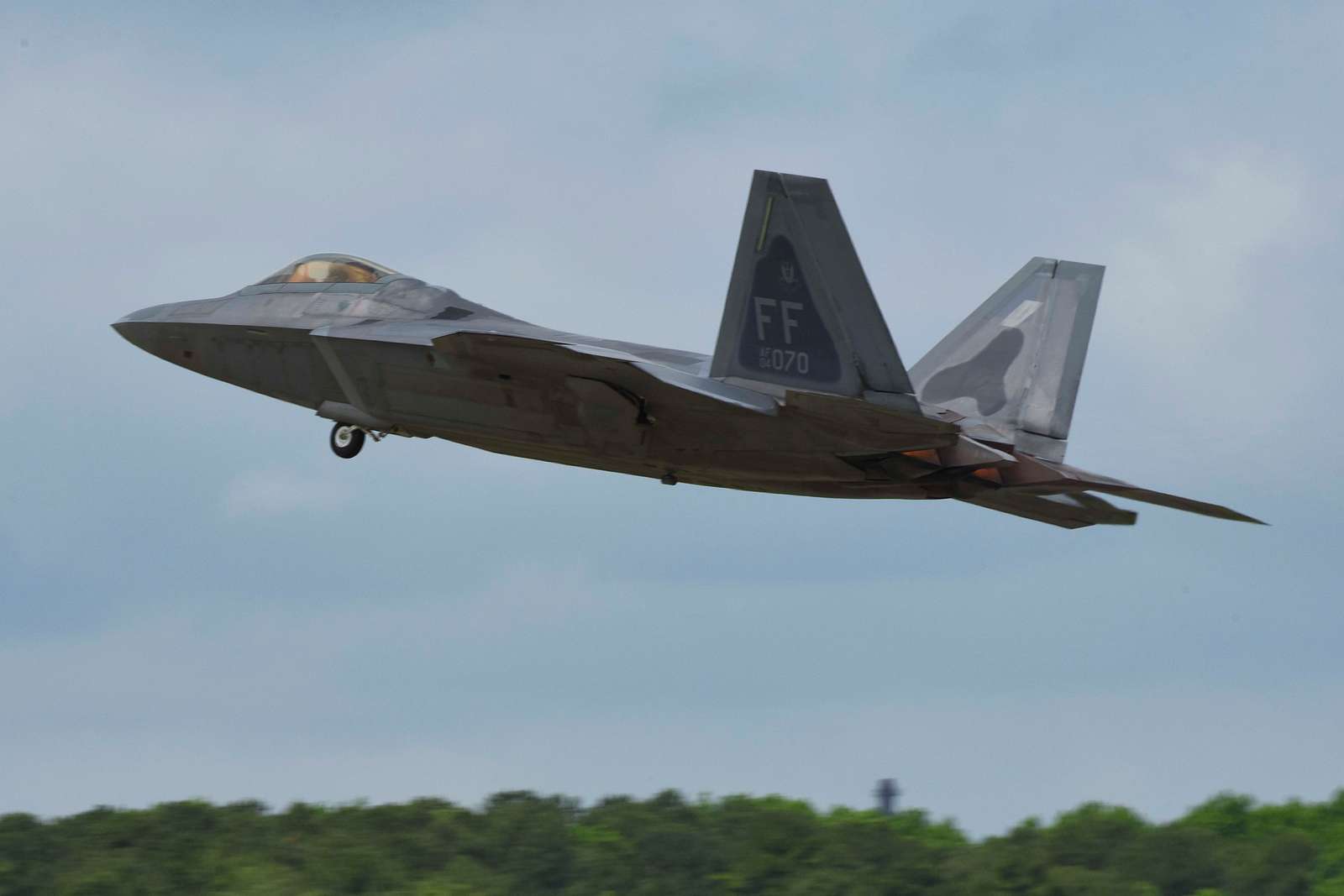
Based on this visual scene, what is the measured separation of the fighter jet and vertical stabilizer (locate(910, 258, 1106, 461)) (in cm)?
3

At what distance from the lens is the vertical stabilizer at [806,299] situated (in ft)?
60.7

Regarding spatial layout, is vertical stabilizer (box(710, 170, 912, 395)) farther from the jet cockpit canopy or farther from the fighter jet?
the jet cockpit canopy

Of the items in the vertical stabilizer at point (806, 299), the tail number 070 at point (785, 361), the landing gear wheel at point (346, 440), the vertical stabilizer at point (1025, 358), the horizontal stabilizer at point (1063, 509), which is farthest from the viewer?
the landing gear wheel at point (346, 440)

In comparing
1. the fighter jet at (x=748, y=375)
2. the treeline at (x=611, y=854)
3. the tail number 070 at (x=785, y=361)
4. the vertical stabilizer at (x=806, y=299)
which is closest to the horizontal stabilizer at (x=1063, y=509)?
the fighter jet at (x=748, y=375)

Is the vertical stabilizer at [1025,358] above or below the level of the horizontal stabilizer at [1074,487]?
above

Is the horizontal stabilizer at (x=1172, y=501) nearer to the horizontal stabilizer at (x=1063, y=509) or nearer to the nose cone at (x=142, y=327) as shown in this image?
the horizontal stabilizer at (x=1063, y=509)

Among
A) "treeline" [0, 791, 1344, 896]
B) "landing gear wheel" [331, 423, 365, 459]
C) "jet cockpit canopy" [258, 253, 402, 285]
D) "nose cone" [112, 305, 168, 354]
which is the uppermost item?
"jet cockpit canopy" [258, 253, 402, 285]

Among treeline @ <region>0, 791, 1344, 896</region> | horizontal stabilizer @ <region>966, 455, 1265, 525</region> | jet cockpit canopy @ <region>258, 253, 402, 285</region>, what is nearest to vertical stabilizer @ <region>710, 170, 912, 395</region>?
horizontal stabilizer @ <region>966, 455, 1265, 525</region>

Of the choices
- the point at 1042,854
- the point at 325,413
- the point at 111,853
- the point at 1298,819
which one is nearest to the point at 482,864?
the point at 111,853

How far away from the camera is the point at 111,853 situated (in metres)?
39.5

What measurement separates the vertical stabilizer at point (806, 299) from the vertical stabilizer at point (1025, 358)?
4.06m

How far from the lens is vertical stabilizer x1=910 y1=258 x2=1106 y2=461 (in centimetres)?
2244

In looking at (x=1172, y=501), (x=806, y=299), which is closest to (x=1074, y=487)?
(x=1172, y=501)

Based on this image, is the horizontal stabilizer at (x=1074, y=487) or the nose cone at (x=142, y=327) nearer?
the horizontal stabilizer at (x=1074, y=487)
